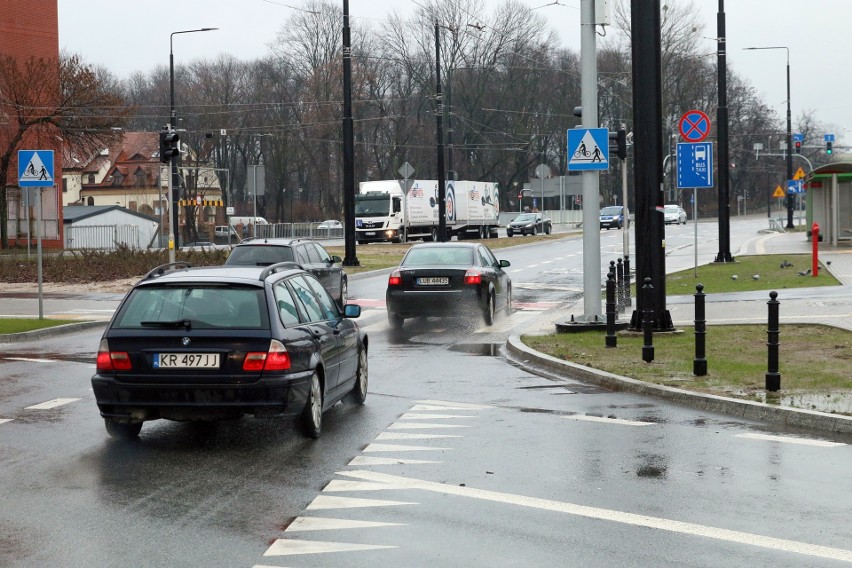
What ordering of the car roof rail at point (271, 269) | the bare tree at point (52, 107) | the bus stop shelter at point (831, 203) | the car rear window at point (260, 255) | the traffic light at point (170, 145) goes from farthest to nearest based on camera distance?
the bare tree at point (52, 107), the bus stop shelter at point (831, 203), the traffic light at point (170, 145), the car rear window at point (260, 255), the car roof rail at point (271, 269)

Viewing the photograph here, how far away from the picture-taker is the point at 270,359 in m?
9.45

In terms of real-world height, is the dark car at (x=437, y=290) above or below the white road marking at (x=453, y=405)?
above

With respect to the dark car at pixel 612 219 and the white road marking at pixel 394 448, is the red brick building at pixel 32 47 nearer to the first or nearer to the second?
the dark car at pixel 612 219

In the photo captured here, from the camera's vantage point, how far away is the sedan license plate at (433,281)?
20469mm

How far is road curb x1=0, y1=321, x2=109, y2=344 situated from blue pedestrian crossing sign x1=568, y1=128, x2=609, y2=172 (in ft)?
28.0

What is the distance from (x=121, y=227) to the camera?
211ft

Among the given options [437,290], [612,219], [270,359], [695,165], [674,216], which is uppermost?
[695,165]

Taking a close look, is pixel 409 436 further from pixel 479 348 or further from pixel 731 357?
pixel 479 348

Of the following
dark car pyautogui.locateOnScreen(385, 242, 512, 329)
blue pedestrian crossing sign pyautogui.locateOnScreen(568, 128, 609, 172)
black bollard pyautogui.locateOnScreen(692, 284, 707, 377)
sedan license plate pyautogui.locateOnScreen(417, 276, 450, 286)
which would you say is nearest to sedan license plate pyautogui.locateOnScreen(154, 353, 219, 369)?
black bollard pyautogui.locateOnScreen(692, 284, 707, 377)

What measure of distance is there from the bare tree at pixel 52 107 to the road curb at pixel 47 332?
34.0 m

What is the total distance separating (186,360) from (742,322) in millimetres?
11252

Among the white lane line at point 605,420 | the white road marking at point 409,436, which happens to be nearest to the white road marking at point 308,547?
the white road marking at point 409,436

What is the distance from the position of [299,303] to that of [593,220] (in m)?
8.49

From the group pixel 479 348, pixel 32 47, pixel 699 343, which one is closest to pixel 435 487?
pixel 699 343
